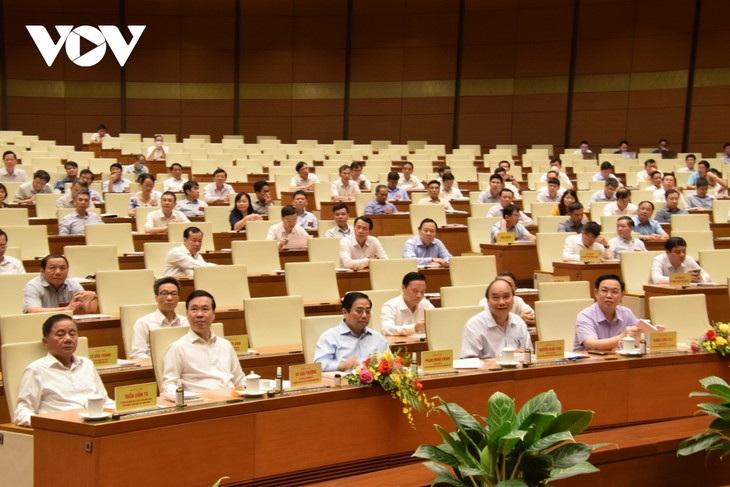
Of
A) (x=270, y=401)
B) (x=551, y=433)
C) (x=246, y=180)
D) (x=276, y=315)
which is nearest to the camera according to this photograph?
(x=551, y=433)

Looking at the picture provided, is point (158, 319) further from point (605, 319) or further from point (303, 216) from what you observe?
point (303, 216)

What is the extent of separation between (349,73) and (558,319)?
38.5 ft

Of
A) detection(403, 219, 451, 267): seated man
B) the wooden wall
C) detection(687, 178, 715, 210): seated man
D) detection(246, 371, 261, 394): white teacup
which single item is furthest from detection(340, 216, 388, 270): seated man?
the wooden wall

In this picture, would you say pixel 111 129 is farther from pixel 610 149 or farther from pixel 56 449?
pixel 56 449

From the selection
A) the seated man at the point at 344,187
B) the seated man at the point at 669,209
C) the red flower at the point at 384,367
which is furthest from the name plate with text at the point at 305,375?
the seated man at the point at 344,187

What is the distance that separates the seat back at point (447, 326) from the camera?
16.6ft

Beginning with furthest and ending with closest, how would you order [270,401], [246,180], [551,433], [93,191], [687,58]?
[687,58]
[246,180]
[93,191]
[270,401]
[551,433]

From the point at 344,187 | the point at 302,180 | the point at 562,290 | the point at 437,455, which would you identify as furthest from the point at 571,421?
the point at 302,180

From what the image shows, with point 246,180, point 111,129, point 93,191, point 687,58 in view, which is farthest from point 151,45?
point 687,58

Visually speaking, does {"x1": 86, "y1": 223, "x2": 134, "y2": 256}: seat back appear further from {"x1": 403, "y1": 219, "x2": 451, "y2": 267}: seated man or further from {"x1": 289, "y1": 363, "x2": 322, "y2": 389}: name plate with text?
{"x1": 289, "y1": 363, "x2": 322, "y2": 389}: name plate with text

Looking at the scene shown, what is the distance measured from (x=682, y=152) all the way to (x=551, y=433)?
12.3 metres

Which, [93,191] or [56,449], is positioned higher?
A: [93,191]

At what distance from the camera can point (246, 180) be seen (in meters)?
11.7

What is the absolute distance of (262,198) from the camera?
30.5 ft
